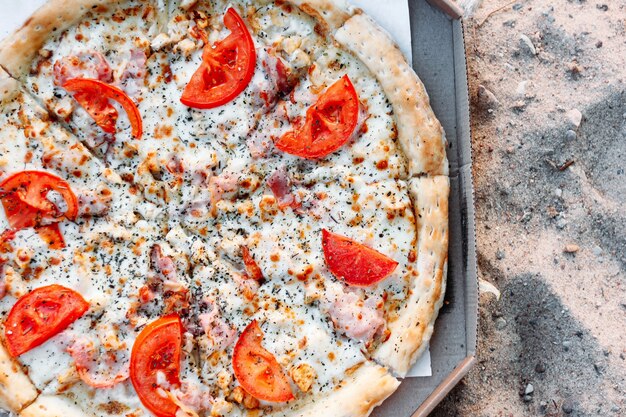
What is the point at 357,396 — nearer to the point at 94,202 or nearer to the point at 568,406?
the point at 568,406

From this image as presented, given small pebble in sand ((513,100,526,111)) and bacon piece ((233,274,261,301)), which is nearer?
bacon piece ((233,274,261,301))

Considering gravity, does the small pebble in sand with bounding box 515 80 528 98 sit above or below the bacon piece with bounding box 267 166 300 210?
below

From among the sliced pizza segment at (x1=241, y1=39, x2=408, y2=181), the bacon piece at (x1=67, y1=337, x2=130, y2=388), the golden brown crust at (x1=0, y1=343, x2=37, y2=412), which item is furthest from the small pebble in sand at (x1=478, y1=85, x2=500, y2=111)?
the golden brown crust at (x1=0, y1=343, x2=37, y2=412)

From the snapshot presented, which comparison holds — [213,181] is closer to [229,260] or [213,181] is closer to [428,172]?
[229,260]

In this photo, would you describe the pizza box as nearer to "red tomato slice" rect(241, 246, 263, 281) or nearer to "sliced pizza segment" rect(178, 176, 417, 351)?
"sliced pizza segment" rect(178, 176, 417, 351)

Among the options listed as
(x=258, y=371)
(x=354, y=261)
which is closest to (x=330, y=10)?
(x=354, y=261)

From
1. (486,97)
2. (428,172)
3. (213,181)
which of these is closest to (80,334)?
(213,181)
